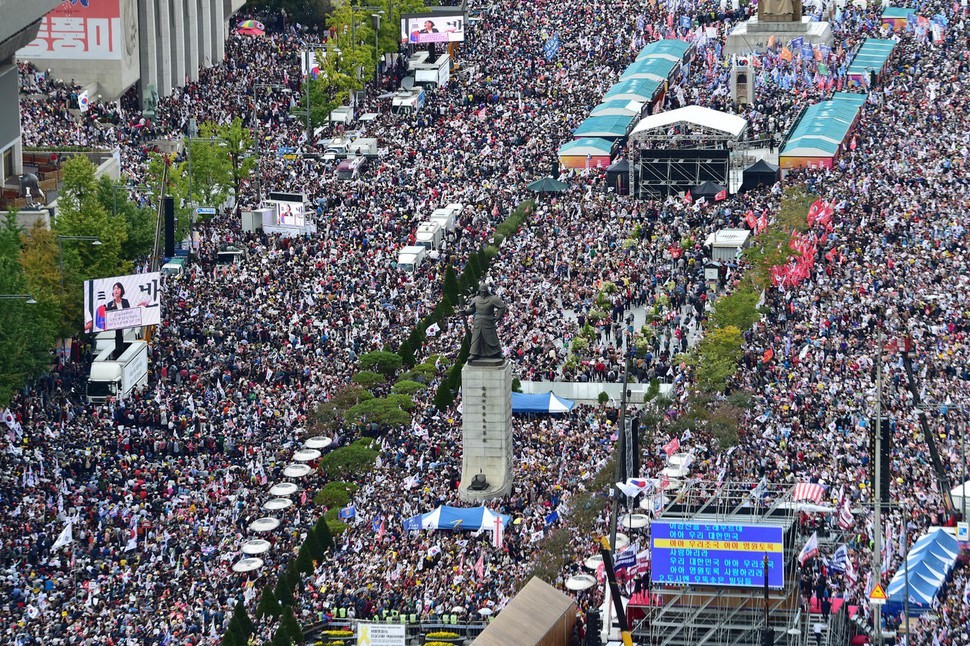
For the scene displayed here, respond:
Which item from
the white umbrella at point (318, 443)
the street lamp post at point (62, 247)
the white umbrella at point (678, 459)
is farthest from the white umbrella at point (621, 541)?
the street lamp post at point (62, 247)

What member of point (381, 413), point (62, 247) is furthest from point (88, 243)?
point (381, 413)

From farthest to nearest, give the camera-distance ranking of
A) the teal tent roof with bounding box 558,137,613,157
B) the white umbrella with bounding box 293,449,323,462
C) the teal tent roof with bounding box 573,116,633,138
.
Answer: the teal tent roof with bounding box 573,116,633,138 → the teal tent roof with bounding box 558,137,613,157 → the white umbrella with bounding box 293,449,323,462

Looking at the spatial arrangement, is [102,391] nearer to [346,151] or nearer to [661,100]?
[346,151]

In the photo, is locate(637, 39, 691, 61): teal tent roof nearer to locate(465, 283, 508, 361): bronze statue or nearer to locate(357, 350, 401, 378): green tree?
locate(357, 350, 401, 378): green tree

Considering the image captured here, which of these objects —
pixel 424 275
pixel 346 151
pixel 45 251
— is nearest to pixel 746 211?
pixel 424 275

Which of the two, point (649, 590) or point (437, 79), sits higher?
point (437, 79)

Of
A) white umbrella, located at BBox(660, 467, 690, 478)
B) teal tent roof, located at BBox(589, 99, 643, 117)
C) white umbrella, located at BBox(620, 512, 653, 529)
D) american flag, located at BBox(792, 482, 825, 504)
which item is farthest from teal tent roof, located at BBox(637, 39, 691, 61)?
american flag, located at BBox(792, 482, 825, 504)

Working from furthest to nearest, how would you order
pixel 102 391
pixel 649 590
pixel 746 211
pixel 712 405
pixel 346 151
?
pixel 346 151
pixel 746 211
pixel 102 391
pixel 712 405
pixel 649 590
